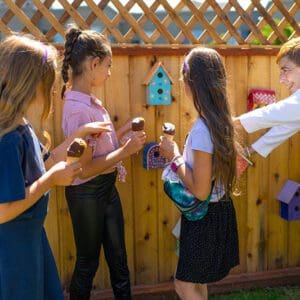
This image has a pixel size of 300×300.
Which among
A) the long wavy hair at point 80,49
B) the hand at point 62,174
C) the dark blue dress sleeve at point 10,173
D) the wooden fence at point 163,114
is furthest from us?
the wooden fence at point 163,114

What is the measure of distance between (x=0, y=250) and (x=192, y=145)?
3.16 ft

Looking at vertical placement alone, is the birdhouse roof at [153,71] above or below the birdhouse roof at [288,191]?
above

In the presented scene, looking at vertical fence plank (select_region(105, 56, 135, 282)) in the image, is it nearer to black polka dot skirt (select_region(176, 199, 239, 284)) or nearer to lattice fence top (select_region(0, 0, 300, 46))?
lattice fence top (select_region(0, 0, 300, 46))

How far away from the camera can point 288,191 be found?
3.50 metres

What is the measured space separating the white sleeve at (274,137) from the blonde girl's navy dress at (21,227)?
5.23 ft

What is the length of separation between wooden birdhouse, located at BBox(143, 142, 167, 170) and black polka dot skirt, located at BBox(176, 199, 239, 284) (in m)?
0.70

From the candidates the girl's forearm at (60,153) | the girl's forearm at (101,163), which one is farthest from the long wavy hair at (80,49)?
the girl's forearm at (101,163)

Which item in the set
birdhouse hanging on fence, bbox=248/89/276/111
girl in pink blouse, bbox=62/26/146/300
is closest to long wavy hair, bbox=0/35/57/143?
girl in pink blouse, bbox=62/26/146/300

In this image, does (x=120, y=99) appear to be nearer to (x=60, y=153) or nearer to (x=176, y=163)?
(x=60, y=153)

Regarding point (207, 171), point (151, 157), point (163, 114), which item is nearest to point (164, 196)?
point (151, 157)

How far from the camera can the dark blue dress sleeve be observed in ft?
5.86

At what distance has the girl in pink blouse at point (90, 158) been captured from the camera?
2557 millimetres

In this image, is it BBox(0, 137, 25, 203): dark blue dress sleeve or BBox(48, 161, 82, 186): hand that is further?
BBox(48, 161, 82, 186): hand

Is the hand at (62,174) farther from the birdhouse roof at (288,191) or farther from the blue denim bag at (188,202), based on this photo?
the birdhouse roof at (288,191)
